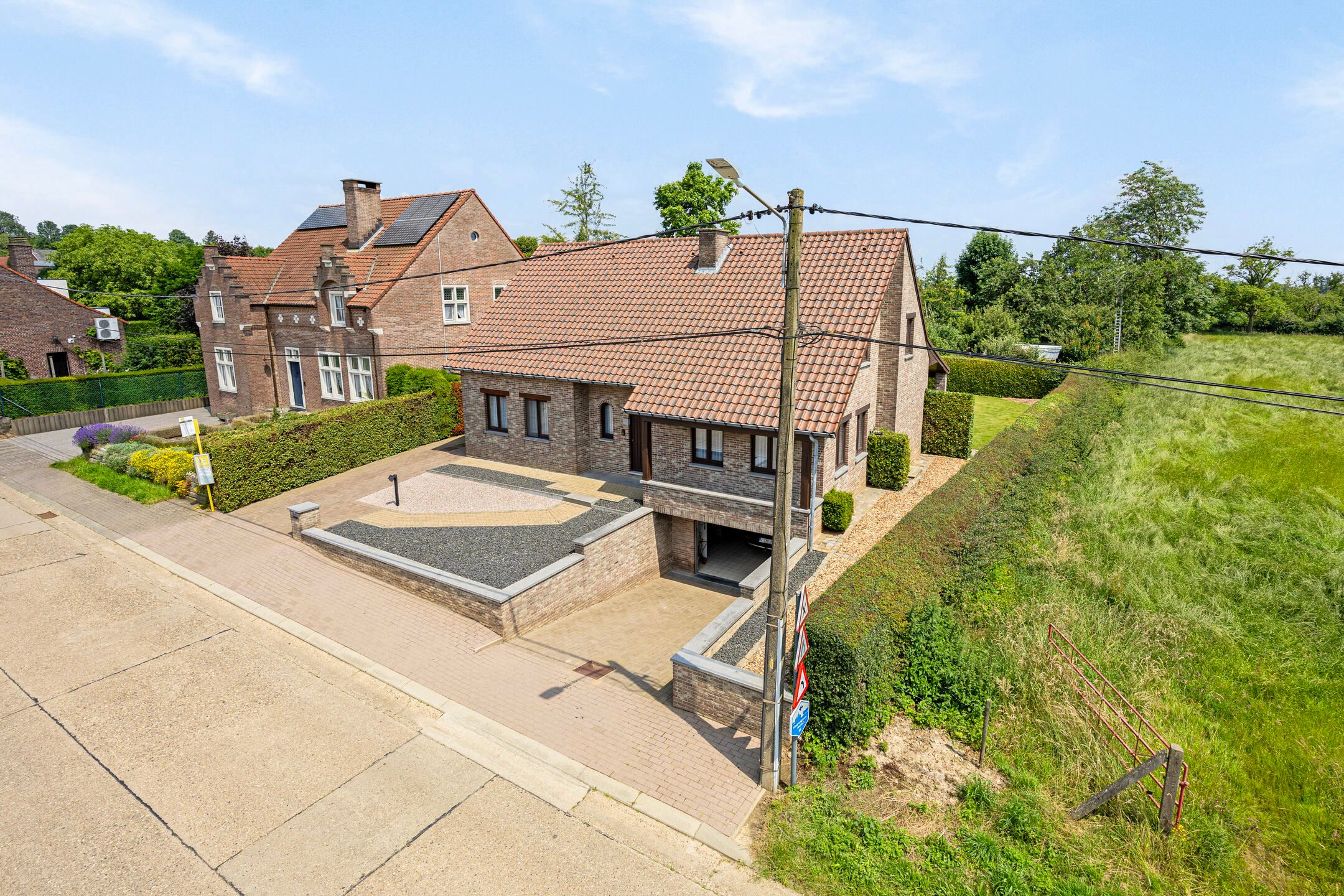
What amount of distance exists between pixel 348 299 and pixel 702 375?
1701cm

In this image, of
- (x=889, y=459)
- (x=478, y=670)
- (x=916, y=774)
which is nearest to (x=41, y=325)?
(x=478, y=670)

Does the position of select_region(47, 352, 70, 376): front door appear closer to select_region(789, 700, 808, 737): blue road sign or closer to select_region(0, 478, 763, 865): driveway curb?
select_region(0, 478, 763, 865): driveway curb

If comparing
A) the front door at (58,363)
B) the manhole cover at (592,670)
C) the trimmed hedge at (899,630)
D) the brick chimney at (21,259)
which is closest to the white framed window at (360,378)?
the manhole cover at (592,670)

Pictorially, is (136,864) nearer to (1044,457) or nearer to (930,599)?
(930,599)

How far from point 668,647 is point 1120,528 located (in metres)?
11.6

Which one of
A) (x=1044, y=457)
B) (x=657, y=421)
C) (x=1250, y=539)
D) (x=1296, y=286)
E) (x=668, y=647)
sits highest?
(x=1296, y=286)

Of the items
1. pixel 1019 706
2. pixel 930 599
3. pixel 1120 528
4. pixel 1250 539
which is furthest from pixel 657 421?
pixel 1250 539

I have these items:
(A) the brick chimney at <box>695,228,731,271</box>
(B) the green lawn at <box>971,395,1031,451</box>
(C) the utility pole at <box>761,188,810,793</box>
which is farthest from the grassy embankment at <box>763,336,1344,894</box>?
(A) the brick chimney at <box>695,228,731,271</box>

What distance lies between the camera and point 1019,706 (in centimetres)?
1094

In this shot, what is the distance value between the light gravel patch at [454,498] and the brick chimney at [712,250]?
8.31 metres

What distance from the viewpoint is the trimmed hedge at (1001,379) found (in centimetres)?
3700

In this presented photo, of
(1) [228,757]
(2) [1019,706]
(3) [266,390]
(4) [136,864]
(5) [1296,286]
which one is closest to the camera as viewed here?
(4) [136,864]

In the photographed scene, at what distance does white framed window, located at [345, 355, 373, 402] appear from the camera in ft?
92.1

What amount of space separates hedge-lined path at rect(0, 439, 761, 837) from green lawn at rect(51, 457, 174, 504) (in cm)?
Answer: 132
